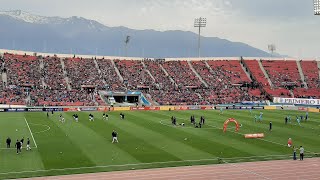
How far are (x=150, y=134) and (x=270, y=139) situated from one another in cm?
1204

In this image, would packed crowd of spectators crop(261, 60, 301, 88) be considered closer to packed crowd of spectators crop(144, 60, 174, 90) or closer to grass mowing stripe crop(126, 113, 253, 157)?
packed crowd of spectators crop(144, 60, 174, 90)

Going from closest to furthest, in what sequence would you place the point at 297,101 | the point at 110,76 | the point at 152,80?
the point at 297,101, the point at 110,76, the point at 152,80

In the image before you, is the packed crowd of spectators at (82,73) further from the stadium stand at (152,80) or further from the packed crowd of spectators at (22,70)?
the packed crowd of spectators at (22,70)

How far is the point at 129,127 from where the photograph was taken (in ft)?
155

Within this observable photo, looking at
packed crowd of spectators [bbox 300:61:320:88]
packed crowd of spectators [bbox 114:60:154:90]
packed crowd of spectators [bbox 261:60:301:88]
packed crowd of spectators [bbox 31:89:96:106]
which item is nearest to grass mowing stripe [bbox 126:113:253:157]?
packed crowd of spectators [bbox 31:89:96:106]

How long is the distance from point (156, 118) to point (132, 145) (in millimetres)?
22593

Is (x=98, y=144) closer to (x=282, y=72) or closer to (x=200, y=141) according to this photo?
(x=200, y=141)

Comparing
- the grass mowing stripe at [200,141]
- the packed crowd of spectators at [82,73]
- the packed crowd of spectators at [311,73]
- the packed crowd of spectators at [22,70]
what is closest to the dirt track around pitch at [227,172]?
the grass mowing stripe at [200,141]

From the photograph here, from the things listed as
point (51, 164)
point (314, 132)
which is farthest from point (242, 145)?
point (51, 164)

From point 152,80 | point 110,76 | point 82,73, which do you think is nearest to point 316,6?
point 152,80

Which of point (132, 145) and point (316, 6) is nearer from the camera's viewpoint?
point (132, 145)

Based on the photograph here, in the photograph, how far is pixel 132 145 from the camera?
→ 116ft

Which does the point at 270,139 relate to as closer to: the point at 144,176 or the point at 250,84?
the point at 144,176

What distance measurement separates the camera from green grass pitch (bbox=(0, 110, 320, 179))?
28.1 meters
